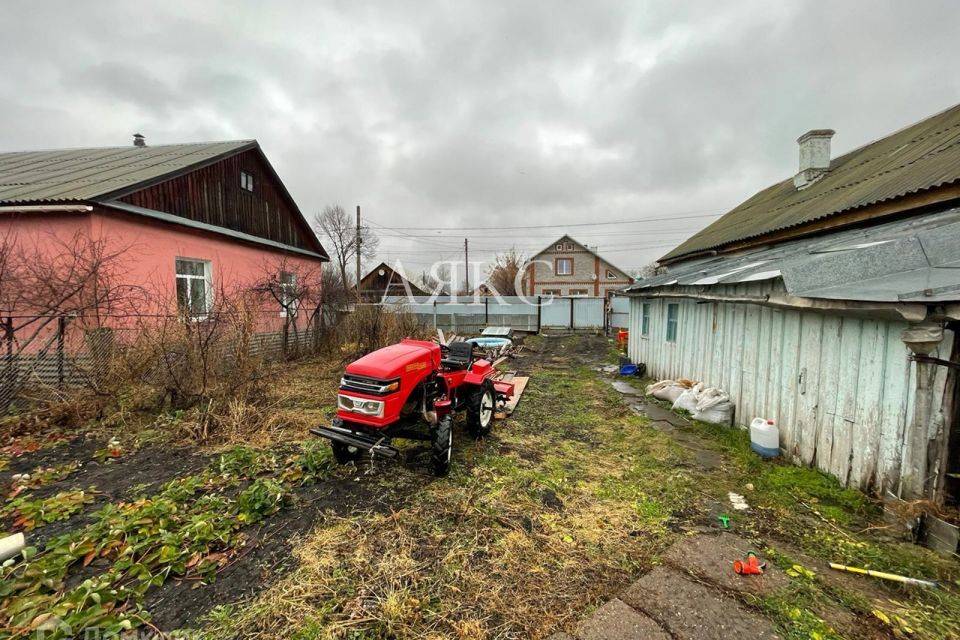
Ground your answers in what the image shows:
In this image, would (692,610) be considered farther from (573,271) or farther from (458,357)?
(573,271)

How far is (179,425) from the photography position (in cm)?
455

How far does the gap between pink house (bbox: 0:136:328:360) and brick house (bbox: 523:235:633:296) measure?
21296mm

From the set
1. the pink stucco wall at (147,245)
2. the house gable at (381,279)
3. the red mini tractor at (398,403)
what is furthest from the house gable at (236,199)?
the house gable at (381,279)

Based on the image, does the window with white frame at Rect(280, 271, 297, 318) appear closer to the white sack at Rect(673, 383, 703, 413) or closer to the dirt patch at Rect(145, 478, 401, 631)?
the dirt patch at Rect(145, 478, 401, 631)

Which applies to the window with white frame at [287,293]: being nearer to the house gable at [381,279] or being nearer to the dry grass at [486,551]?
the dry grass at [486,551]

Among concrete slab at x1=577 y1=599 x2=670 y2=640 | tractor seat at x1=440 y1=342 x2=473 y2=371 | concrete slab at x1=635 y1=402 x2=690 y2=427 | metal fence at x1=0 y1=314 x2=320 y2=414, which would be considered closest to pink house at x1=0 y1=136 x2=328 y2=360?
metal fence at x1=0 y1=314 x2=320 y2=414

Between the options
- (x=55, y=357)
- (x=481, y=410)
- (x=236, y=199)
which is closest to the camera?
(x=481, y=410)

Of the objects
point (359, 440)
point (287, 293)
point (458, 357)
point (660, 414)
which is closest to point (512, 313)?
point (287, 293)

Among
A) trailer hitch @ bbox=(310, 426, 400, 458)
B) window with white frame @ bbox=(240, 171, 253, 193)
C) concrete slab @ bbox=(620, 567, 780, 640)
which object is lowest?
concrete slab @ bbox=(620, 567, 780, 640)

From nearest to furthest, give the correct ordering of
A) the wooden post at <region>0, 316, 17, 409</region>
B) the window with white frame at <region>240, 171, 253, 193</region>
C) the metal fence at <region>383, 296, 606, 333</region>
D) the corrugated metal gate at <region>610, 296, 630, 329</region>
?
1. the wooden post at <region>0, 316, 17, 409</region>
2. the window with white frame at <region>240, 171, 253, 193</region>
3. the metal fence at <region>383, 296, 606, 333</region>
4. the corrugated metal gate at <region>610, 296, 630, 329</region>

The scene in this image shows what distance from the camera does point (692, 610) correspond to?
1.96 m

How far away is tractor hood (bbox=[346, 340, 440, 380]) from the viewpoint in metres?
3.26

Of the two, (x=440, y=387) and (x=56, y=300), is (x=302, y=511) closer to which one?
(x=440, y=387)

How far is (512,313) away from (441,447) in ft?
45.2
